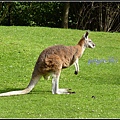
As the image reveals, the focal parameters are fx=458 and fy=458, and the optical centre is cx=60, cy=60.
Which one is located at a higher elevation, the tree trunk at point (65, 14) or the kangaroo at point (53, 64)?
the tree trunk at point (65, 14)

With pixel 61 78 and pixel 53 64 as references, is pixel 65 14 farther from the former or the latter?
pixel 53 64

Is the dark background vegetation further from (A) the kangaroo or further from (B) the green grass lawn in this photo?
(A) the kangaroo

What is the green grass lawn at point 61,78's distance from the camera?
7672 millimetres

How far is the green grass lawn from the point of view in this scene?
767 centimetres

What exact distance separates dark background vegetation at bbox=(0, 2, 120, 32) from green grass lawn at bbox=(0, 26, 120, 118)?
373cm

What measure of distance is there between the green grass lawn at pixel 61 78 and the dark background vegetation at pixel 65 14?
373cm

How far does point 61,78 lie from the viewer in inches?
432

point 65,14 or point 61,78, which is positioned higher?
point 65,14

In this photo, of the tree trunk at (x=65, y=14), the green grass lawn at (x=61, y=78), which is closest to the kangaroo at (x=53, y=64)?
the green grass lawn at (x=61, y=78)

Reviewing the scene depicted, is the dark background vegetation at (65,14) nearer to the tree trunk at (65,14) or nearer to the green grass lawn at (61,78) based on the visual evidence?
the tree trunk at (65,14)

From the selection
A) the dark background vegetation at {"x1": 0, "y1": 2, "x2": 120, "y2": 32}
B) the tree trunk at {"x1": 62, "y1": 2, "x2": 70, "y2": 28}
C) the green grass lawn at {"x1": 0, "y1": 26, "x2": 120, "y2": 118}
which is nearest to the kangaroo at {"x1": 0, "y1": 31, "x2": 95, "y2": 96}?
the green grass lawn at {"x1": 0, "y1": 26, "x2": 120, "y2": 118}

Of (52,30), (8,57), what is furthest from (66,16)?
(8,57)

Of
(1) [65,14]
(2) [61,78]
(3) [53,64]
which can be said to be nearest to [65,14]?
(1) [65,14]

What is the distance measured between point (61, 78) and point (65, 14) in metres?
10.1
